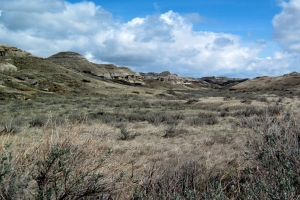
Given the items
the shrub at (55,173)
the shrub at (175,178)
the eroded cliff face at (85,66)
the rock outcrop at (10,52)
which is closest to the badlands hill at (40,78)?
the rock outcrop at (10,52)

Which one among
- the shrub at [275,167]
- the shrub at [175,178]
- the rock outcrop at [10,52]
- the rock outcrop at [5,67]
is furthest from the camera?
the rock outcrop at [10,52]

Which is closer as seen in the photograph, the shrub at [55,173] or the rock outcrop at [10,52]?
the shrub at [55,173]

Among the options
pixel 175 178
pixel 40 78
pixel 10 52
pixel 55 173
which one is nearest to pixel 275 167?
pixel 175 178

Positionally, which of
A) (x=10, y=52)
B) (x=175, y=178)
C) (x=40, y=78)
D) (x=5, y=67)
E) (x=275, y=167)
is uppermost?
(x=10, y=52)

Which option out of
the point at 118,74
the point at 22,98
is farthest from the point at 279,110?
the point at 118,74

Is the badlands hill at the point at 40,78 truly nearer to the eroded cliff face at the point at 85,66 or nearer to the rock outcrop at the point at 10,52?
the rock outcrop at the point at 10,52

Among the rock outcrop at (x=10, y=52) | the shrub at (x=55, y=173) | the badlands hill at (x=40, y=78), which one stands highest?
the rock outcrop at (x=10, y=52)

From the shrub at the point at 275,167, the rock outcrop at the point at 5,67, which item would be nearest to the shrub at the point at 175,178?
the shrub at the point at 275,167

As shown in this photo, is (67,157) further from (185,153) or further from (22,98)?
(22,98)

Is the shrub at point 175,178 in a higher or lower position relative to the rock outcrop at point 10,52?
lower

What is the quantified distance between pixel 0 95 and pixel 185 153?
26.1 m

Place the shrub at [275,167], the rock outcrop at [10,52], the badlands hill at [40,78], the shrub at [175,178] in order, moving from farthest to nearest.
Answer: the rock outcrop at [10,52]
the badlands hill at [40,78]
the shrub at [175,178]
the shrub at [275,167]

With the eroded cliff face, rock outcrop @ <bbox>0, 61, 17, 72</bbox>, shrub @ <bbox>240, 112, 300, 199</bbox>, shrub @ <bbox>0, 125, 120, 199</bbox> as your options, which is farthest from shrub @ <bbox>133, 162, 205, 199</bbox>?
the eroded cliff face

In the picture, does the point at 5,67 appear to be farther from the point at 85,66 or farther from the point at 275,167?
the point at 275,167
